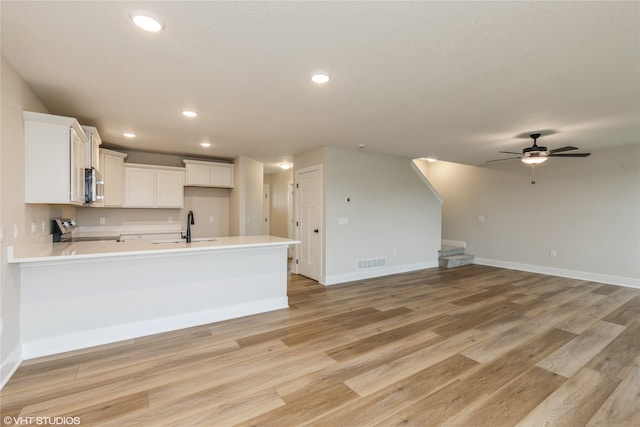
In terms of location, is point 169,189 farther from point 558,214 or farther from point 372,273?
point 558,214

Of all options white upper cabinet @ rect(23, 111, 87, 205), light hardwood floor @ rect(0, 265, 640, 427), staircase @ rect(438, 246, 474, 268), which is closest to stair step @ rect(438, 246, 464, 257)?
staircase @ rect(438, 246, 474, 268)

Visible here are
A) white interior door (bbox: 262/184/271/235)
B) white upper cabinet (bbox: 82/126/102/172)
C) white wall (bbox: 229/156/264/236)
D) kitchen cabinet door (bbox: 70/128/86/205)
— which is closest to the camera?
kitchen cabinet door (bbox: 70/128/86/205)

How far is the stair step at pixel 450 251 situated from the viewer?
23.5 ft

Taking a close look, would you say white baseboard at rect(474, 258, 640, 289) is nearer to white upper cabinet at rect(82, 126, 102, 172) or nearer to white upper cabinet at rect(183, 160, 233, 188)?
white upper cabinet at rect(183, 160, 233, 188)

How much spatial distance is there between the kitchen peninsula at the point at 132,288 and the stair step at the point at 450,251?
483cm

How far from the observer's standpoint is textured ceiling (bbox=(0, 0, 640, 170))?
1.72m

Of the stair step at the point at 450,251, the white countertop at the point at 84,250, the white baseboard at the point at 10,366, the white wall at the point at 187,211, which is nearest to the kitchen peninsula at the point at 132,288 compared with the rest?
the white countertop at the point at 84,250

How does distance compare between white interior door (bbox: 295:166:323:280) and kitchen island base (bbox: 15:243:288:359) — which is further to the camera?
white interior door (bbox: 295:166:323:280)

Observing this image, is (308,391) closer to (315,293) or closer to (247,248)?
(247,248)

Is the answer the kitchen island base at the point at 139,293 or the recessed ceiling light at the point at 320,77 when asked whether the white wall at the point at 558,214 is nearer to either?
the kitchen island base at the point at 139,293

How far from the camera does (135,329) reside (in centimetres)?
301

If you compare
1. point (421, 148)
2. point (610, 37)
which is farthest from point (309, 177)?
point (610, 37)

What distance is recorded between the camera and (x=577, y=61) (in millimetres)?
2215

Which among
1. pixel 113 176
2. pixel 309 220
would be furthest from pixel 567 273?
pixel 113 176
